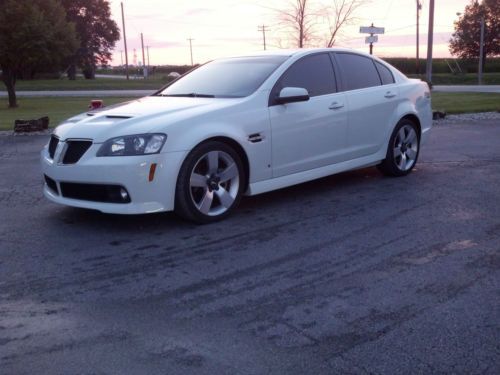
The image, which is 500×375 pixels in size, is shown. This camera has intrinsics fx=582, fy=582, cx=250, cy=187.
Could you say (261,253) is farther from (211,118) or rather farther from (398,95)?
(398,95)

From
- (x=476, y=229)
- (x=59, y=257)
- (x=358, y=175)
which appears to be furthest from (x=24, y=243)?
(x=358, y=175)

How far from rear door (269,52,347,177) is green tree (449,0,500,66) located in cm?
5738

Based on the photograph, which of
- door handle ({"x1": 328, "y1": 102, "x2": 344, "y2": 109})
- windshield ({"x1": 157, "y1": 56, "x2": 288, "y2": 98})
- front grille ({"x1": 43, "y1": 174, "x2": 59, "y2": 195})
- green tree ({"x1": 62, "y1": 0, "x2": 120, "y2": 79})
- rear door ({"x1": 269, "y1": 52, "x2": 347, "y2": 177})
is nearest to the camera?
front grille ({"x1": 43, "y1": 174, "x2": 59, "y2": 195})

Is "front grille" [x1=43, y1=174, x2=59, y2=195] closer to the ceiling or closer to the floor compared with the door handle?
closer to the floor

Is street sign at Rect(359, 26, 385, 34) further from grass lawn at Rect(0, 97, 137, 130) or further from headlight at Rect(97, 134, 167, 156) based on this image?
headlight at Rect(97, 134, 167, 156)

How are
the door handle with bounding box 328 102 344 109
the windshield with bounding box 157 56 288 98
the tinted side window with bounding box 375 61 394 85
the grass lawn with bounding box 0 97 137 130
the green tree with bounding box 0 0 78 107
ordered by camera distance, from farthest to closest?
the green tree with bounding box 0 0 78 107 < the grass lawn with bounding box 0 97 137 130 < the tinted side window with bounding box 375 61 394 85 < the door handle with bounding box 328 102 344 109 < the windshield with bounding box 157 56 288 98

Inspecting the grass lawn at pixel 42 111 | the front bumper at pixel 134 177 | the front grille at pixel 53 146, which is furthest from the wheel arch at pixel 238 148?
the grass lawn at pixel 42 111

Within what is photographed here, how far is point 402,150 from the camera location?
7434mm

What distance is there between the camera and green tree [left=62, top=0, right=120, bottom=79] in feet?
179

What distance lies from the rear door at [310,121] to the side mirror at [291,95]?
0.29ft

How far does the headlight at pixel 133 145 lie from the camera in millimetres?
4965

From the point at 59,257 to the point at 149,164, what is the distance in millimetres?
1053

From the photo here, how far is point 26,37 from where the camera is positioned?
2420cm

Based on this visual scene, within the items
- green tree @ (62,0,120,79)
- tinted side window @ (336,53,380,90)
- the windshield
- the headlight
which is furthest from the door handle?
green tree @ (62,0,120,79)
